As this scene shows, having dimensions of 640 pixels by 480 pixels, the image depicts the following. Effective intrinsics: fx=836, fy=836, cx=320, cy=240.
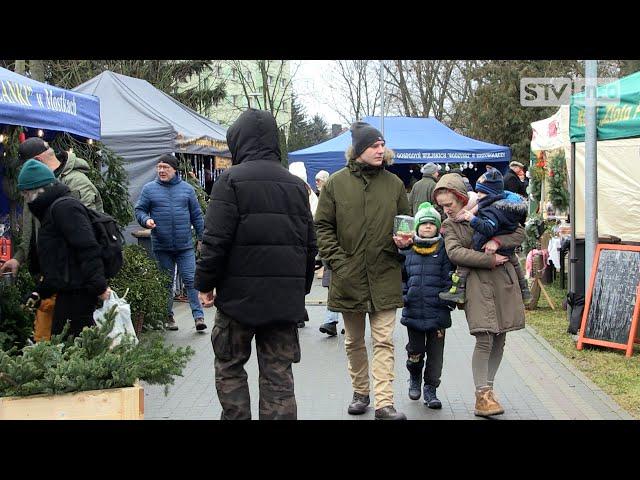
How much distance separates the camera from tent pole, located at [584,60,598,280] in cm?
854

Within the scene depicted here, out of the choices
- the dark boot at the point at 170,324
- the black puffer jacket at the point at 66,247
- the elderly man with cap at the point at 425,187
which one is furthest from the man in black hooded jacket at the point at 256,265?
the elderly man with cap at the point at 425,187

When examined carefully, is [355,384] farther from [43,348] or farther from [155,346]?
[43,348]

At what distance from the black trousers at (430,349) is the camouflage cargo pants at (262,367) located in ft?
5.53

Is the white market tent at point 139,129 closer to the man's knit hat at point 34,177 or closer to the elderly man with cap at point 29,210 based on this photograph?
the elderly man with cap at point 29,210

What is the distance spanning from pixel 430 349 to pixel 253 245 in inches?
87.2

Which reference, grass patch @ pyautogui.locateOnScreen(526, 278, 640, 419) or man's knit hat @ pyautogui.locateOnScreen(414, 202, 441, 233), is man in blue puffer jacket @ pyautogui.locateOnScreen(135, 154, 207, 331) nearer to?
grass patch @ pyautogui.locateOnScreen(526, 278, 640, 419)

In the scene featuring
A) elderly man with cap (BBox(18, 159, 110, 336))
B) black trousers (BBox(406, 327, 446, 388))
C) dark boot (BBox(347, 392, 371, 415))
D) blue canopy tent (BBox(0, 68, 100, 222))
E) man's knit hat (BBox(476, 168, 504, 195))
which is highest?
blue canopy tent (BBox(0, 68, 100, 222))

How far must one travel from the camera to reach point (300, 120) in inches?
2547

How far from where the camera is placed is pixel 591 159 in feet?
29.1

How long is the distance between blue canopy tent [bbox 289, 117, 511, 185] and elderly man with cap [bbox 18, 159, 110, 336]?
15.4m

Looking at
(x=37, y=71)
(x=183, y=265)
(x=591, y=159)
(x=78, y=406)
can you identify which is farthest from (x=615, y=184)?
(x=78, y=406)

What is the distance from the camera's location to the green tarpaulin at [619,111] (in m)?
7.79

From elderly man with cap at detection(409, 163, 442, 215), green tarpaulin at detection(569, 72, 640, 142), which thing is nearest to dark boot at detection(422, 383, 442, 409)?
green tarpaulin at detection(569, 72, 640, 142)

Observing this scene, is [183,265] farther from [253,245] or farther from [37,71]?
[253,245]
